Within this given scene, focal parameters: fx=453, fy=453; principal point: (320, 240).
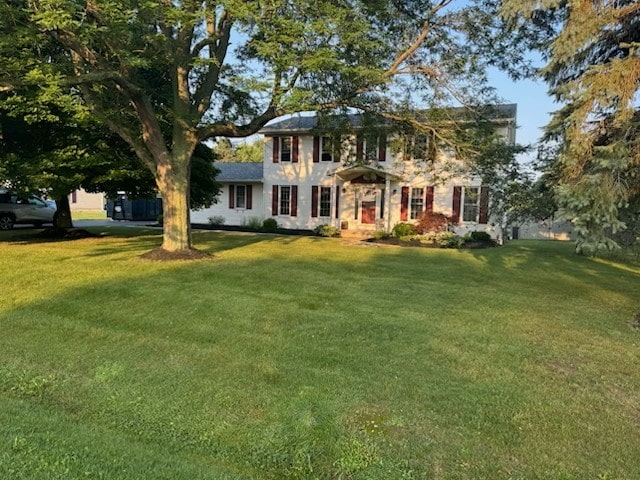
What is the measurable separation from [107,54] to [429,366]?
9374mm

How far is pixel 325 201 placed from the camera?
22547 mm

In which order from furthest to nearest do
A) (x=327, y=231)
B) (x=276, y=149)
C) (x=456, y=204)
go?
(x=276, y=149)
(x=327, y=231)
(x=456, y=204)

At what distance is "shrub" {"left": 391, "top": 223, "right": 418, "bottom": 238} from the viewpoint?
60.9ft

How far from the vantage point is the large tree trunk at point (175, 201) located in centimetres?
1130

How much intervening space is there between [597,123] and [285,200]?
735 inches

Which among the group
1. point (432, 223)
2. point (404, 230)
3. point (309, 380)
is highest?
point (432, 223)

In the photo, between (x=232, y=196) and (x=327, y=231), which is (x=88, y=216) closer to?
(x=232, y=196)

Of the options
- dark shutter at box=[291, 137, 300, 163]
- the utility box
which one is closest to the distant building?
the utility box

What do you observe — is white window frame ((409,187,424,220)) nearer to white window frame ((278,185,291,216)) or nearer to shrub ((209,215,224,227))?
white window frame ((278,185,291,216))

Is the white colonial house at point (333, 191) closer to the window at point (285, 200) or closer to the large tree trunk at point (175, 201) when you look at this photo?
the window at point (285, 200)

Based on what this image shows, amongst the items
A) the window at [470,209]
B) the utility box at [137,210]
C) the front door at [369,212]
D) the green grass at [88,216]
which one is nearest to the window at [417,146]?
the window at [470,209]

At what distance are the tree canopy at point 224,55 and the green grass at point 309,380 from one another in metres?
3.83

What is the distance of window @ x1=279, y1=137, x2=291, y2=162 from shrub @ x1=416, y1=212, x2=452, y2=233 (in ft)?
26.5

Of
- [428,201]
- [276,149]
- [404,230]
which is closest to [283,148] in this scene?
[276,149]
